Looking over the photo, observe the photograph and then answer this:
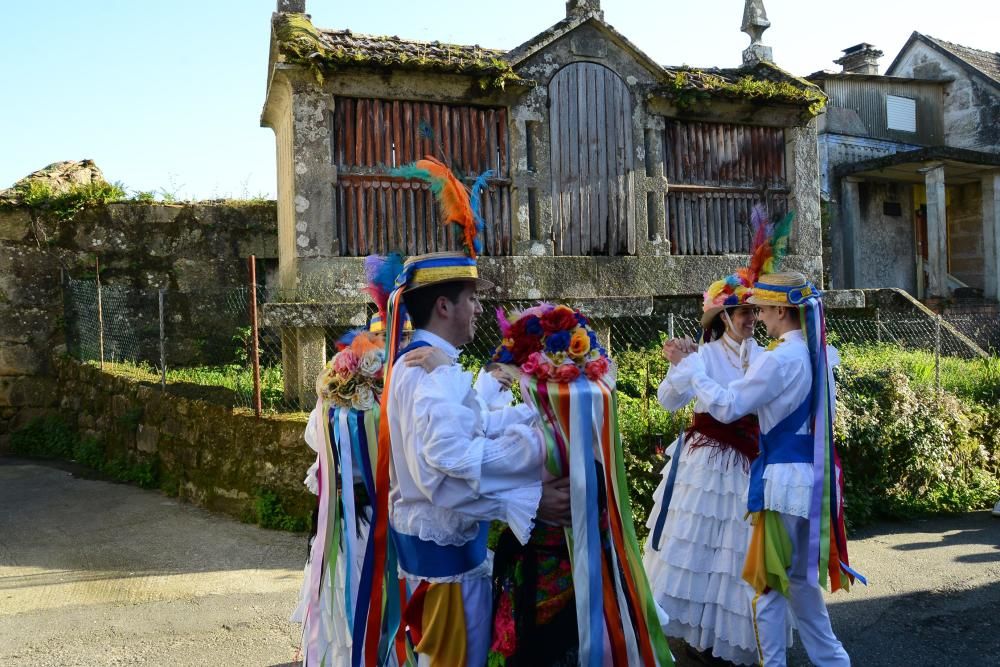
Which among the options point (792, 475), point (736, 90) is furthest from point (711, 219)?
point (792, 475)

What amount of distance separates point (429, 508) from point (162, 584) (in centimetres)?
369

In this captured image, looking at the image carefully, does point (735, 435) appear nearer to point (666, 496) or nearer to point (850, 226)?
point (666, 496)

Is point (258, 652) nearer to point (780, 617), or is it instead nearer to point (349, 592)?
point (349, 592)

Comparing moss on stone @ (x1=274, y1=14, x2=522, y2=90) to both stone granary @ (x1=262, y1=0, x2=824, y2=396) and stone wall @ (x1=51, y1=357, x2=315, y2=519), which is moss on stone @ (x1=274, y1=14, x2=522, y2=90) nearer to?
stone granary @ (x1=262, y1=0, x2=824, y2=396)

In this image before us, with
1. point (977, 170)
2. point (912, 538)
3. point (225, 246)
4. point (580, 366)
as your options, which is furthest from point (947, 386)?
point (977, 170)

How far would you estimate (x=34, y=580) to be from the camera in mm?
5852

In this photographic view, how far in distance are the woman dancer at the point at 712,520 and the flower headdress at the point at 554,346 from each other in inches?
57.3

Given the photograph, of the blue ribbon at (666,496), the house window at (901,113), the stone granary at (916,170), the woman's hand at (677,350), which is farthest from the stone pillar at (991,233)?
the woman's hand at (677,350)

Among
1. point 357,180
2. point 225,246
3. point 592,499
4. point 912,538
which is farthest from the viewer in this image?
point 225,246

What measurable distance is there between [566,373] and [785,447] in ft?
5.37

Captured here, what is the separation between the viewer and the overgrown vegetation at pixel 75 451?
8569 mm

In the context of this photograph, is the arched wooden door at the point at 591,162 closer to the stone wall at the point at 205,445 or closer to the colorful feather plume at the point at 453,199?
the stone wall at the point at 205,445

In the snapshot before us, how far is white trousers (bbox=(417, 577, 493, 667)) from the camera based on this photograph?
294 centimetres

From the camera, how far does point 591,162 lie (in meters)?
9.04
